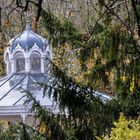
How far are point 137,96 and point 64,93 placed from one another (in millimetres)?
786

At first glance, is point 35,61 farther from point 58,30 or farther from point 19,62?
point 58,30

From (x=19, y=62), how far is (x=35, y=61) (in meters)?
0.32

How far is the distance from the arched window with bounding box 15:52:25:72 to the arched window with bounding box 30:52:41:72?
180mm

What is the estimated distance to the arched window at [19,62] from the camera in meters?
11.6

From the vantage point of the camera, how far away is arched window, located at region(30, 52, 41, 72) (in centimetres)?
1154

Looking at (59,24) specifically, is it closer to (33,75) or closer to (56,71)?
(56,71)

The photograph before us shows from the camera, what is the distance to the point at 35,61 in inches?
456

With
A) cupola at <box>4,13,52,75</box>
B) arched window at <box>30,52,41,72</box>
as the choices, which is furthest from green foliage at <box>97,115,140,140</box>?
arched window at <box>30,52,41,72</box>

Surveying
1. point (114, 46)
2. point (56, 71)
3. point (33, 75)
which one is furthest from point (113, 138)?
point (33, 75)

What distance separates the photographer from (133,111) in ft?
20.1

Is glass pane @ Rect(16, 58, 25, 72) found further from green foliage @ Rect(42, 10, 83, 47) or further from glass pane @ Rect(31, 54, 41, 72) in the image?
green foliage @ Rect(42, 10, 83, 47)

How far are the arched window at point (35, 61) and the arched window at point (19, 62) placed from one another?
0.18 meters

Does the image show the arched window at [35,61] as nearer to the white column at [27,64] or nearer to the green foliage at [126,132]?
the white column at [27,64]

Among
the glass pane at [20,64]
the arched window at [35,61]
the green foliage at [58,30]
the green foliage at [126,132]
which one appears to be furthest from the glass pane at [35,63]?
the green foliage at [126,132]
